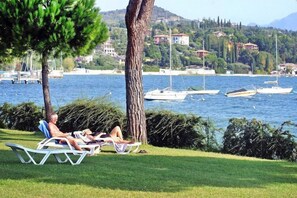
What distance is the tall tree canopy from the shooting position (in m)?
17.8

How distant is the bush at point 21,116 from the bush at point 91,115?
186 cm

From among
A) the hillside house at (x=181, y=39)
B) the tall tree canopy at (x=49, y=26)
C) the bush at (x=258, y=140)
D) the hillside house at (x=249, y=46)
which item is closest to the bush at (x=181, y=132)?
the bush at (x=258, y=140)

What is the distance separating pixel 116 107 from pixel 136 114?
8.02ft

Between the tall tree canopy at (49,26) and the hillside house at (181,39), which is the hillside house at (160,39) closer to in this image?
the hillside house at (181,39)

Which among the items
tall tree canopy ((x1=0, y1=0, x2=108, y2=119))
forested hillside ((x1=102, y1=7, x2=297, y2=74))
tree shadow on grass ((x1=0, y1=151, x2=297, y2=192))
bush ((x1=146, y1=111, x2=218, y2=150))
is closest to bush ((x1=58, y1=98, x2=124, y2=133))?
bush ((x1=146, y1=111, x2=218, y2=150))

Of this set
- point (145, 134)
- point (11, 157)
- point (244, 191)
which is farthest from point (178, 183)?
point (145, 134)

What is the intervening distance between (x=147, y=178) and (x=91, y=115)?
9837 millimetres

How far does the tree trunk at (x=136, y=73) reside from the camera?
1745 cm

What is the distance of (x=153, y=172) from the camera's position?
36.9 feet

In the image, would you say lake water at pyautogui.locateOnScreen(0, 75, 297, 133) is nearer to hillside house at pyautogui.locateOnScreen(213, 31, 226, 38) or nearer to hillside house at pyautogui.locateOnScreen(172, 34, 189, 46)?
hillside house at pyautogui.locateOnScreen(172, 34, 189, 46)

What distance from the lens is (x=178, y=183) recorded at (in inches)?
392

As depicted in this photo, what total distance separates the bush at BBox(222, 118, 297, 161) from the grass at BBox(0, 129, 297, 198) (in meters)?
2.84

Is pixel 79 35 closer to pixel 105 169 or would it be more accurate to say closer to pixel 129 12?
pixel 129 12

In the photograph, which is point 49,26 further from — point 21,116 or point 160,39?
point 160,39
